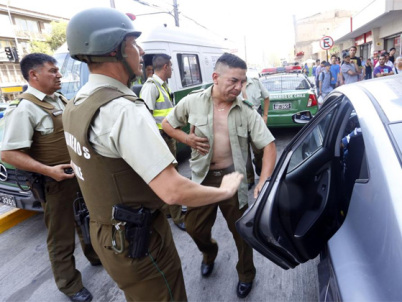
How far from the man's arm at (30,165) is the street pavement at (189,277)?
1090mm

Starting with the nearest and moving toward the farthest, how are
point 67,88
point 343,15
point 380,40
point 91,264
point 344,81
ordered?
point 91,264 < point 67,88 < point 344,81 < point 380,40 < point 343,15

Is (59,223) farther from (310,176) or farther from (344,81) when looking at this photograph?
(344,81)

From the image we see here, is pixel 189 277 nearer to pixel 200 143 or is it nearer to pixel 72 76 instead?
pixel 200 143

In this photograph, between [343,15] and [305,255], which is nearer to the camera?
[305,255]

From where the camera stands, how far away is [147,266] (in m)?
1.38

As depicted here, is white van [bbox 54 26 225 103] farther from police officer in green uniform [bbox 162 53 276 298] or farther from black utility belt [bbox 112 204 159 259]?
black utility belt [bbox 112 204 159 259]

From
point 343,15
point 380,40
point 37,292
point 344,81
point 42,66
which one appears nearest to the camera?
point 42,66

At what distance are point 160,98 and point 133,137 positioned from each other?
2.58 metres

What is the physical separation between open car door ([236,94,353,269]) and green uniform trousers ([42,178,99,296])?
1.51 metres

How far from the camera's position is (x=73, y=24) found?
1.31 m

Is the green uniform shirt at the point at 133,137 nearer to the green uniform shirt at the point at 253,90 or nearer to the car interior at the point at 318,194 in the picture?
the car interior at the point at 318,194

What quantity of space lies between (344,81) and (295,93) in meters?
3.45

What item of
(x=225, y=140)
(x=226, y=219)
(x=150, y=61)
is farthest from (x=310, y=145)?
(x=150, y=61)

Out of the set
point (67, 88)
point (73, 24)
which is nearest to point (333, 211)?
point (73, 24)
